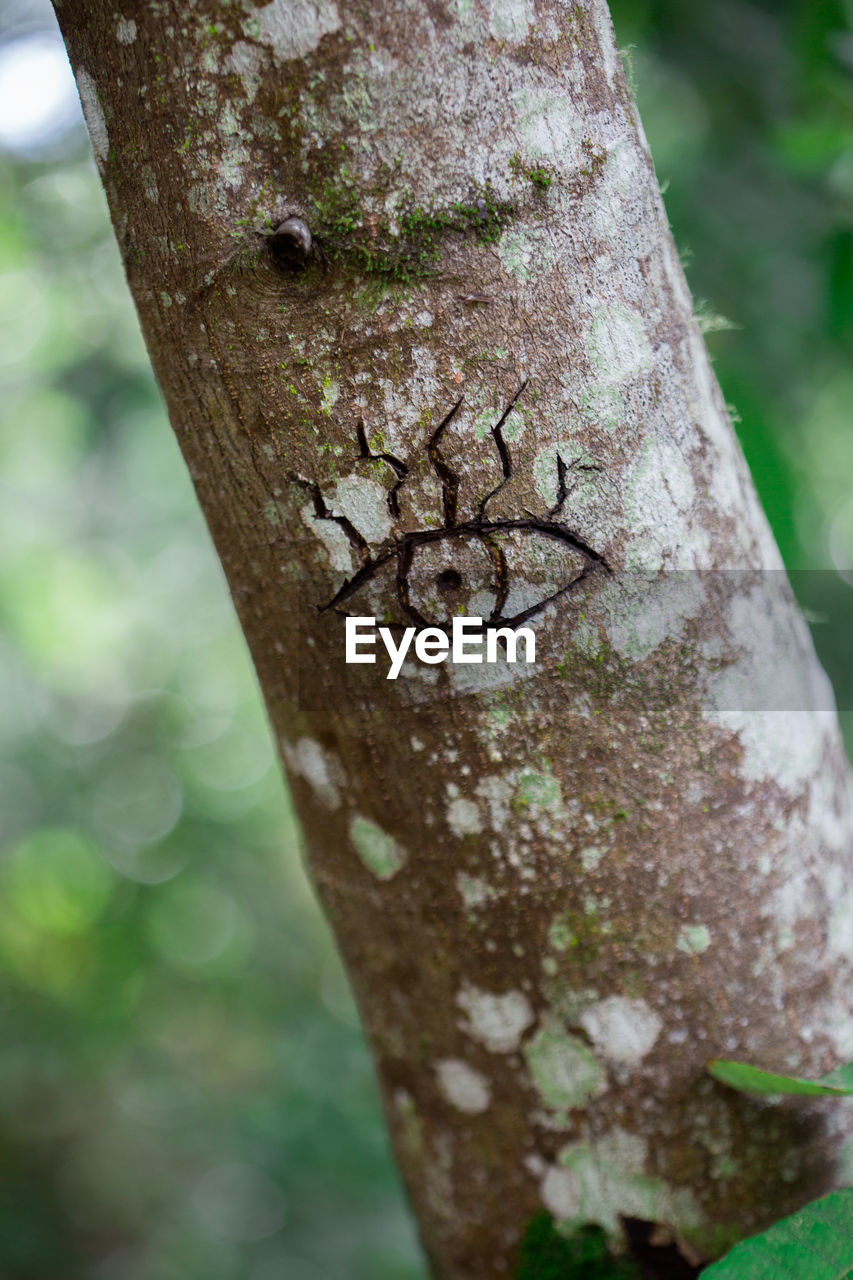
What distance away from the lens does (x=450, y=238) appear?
57 cm

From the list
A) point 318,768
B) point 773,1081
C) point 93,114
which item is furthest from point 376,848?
point 93,114

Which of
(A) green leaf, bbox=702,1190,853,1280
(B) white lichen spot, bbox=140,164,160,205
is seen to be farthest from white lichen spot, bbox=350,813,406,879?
(B) white lichen spot, bbox=140,164,160,205

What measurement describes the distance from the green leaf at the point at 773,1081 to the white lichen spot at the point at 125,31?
85 centimetres

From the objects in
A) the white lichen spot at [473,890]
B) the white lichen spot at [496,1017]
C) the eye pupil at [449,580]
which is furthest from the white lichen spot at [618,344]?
the white lichen spot at [496,1017]

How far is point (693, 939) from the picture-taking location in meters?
0.68

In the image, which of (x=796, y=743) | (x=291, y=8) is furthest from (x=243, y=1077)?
(x=291, y=8)

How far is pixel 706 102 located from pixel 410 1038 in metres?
1.94

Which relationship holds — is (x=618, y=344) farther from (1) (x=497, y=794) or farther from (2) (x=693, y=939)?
(2) (x=693, y=939)

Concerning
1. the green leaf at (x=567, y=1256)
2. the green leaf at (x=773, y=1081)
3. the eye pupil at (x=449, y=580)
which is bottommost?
the green leaf at (x=567, y=1256)

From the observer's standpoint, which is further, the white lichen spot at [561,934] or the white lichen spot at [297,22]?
the white lichen spot at [561,934]

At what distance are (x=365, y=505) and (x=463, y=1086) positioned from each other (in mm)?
524

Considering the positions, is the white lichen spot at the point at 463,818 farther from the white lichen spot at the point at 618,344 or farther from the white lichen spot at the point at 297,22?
the white lichen spot at the point at 297,22

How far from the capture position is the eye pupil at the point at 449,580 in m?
0.62

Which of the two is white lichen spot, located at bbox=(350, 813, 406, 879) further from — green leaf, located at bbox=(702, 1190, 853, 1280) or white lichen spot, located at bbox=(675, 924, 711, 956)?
green leaf, located at bbox=(702, 1190, 853, 1280)
